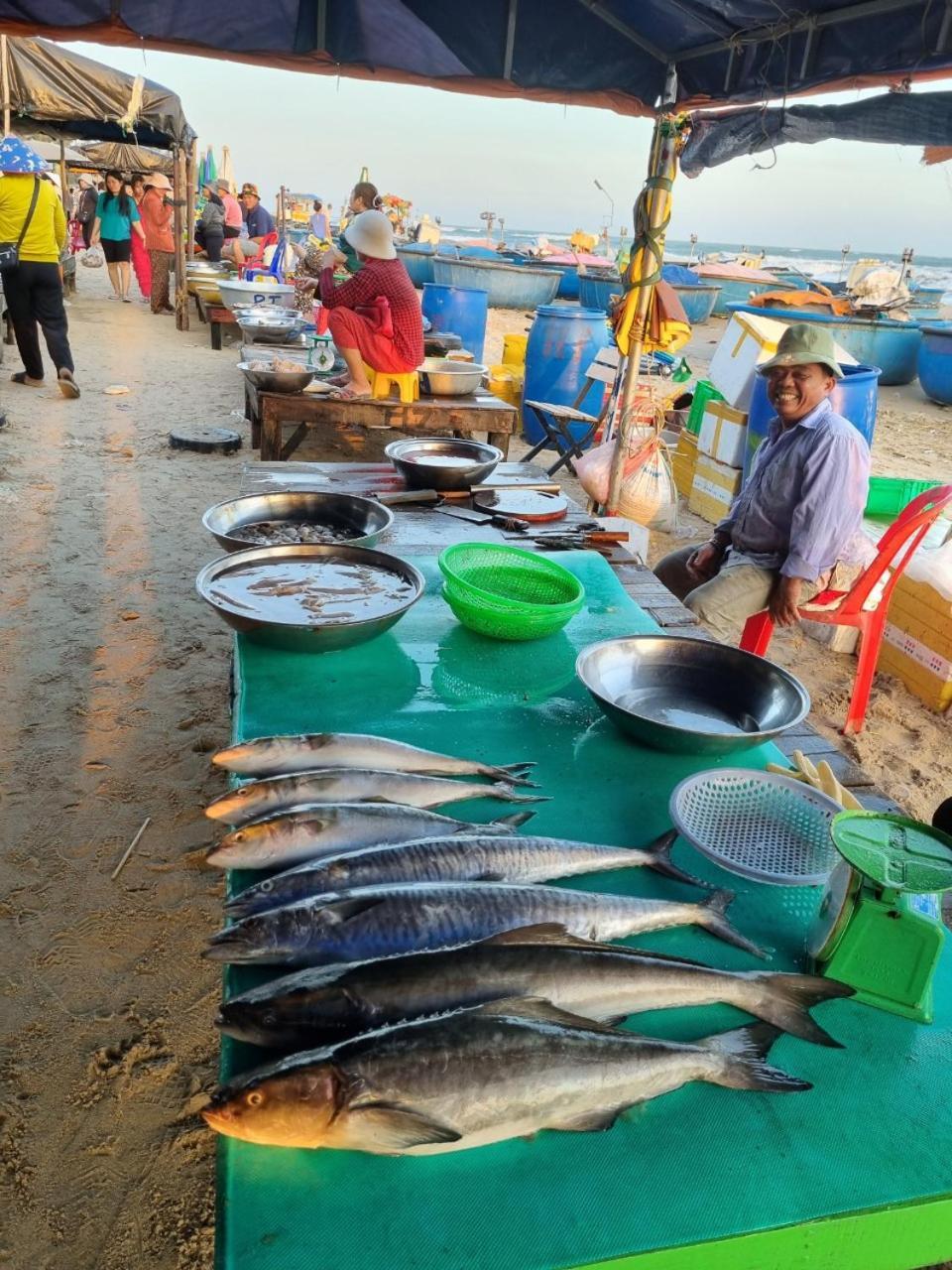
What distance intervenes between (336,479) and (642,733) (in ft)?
9.30

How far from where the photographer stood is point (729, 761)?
216cm

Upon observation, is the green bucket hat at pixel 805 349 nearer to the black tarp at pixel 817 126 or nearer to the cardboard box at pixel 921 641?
the black tarp at pixel 817 126

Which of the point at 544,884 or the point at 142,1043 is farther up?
the point at 544,884

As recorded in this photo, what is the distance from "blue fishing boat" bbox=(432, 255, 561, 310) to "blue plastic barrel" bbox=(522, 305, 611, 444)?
15.4 meters

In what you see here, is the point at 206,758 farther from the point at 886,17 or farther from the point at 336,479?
the point at 886,17

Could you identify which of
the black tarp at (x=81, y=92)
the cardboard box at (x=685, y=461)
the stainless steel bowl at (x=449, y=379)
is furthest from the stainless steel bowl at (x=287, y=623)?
the black tarp at (x=81, y=92)

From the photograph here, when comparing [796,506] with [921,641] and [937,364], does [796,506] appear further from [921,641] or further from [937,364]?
[937,364]

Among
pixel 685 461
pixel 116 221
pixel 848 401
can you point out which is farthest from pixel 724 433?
pixel 116 221

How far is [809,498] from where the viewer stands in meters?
A: 3.80

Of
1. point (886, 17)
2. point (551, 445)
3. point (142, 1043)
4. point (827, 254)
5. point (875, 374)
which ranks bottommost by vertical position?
point (142, 1043)

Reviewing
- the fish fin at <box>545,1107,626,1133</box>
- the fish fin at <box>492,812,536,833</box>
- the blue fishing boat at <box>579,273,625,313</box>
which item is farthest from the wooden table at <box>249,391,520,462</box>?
the blue fishing boat at <box>579,273,625,313</box>

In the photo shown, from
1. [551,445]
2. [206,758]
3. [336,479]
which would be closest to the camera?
[206,758]

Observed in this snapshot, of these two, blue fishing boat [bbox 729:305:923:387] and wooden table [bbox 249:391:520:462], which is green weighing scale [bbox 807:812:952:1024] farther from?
blue fishing boat [bbox 729:305:923:387]

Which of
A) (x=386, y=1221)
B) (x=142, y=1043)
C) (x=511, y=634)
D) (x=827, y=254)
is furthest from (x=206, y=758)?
(x=827, y=254)
